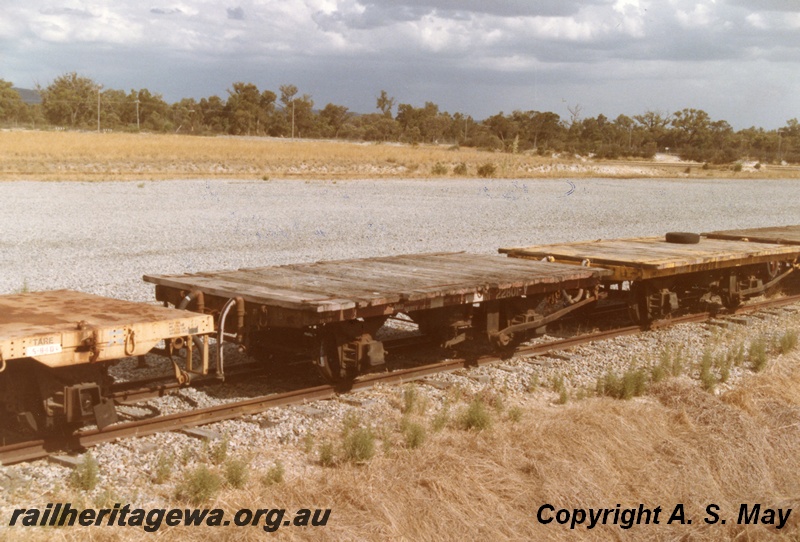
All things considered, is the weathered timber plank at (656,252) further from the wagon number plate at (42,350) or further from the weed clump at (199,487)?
the wagon number plate at (42,350)

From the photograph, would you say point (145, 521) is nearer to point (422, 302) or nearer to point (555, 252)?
point (422, 302)

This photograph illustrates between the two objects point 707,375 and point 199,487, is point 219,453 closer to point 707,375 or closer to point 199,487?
point 199,487

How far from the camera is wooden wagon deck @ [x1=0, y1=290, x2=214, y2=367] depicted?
5.56 meters

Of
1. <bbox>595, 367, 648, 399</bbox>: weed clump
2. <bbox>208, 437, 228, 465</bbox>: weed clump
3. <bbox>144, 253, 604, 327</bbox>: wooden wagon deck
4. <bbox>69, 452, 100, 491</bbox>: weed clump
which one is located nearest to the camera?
<bbox>69, 452, 100, 491</bbox>: weed clump

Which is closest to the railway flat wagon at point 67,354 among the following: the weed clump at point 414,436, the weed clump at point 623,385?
the weed clump at point 414,436

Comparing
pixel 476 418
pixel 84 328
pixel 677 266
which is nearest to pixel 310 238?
pixel 677 266

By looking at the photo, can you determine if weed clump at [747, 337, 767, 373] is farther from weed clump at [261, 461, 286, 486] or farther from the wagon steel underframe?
weed clump at [261, 461, 286, 486]

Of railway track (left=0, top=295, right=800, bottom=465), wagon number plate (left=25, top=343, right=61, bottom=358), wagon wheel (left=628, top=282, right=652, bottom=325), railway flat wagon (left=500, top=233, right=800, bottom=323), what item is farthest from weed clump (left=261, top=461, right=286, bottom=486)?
wagon wheel (left=628, top=282, right=652, bottom=325)

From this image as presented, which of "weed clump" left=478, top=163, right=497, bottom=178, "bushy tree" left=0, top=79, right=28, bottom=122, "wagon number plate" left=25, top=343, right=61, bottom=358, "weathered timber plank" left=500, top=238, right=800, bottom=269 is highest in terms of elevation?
"bushy tree" left=0, top=79, right=28, bottom=122

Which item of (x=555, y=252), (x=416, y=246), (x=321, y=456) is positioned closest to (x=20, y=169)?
(x=416, y=246)

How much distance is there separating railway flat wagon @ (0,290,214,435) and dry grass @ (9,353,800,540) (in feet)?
4.26

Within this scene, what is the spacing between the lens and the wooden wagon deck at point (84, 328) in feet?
18.2

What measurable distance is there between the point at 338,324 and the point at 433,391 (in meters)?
1.31

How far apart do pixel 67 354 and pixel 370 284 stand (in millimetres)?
3207
